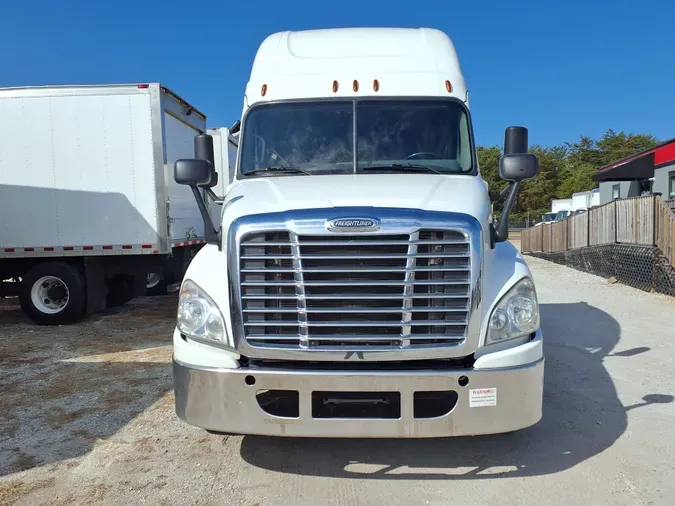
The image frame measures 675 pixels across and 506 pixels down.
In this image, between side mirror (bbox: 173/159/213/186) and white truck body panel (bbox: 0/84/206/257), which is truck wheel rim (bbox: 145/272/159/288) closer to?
white truck body panel (bbox: 0/84/206/257)

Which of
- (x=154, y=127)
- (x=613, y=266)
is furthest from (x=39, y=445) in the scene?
(x=613, y=266)

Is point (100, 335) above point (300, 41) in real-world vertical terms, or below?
below

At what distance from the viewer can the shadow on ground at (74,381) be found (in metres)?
4.25

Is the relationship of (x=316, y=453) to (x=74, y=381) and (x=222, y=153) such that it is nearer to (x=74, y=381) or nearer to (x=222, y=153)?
(x=74, y=381)

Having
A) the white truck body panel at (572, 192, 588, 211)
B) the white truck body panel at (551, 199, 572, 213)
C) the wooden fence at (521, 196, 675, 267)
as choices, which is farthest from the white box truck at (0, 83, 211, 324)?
the white truck body panel at (551, 199, 572, 213)

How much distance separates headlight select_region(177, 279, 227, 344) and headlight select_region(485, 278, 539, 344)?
5.41 feet

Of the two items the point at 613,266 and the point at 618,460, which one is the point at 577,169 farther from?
the point at 618,460

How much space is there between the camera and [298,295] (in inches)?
131

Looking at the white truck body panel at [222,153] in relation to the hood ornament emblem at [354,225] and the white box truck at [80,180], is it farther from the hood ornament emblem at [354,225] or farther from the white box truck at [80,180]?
the hood ornament emblem at [354,225]

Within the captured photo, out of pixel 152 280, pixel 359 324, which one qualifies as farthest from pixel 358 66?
pixel 152 280

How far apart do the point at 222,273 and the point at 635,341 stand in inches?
233

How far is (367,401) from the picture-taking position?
10.7 ft

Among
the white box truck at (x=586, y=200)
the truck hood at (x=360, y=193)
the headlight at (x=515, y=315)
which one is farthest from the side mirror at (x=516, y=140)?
the white box truck at (x=586, y=200)

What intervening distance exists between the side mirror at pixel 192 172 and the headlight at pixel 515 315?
96.6 inches
